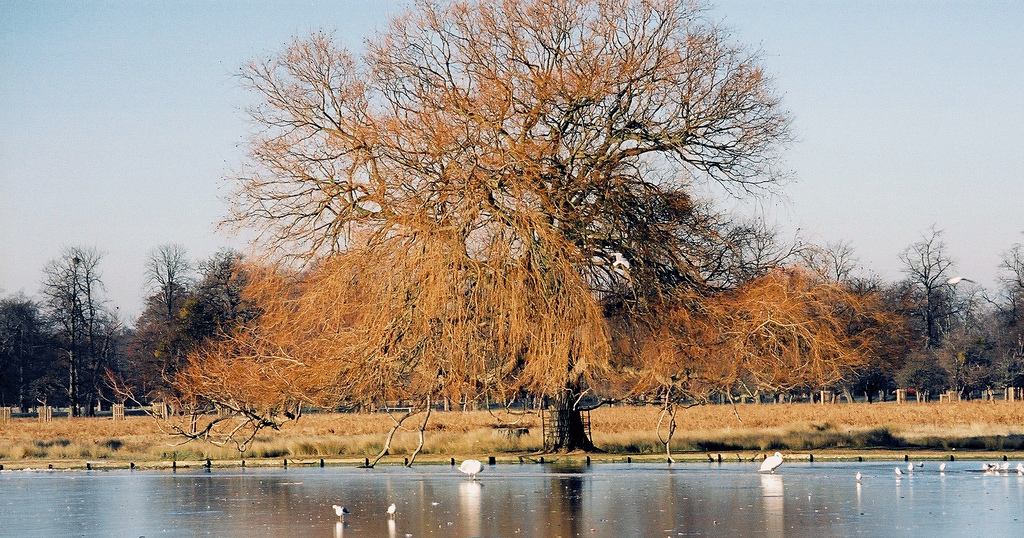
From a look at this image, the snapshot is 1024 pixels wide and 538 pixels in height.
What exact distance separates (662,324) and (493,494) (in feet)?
26.8

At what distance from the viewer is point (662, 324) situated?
25.9 metres

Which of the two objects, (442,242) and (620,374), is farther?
(620,374)

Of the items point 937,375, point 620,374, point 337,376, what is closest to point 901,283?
point 937,375

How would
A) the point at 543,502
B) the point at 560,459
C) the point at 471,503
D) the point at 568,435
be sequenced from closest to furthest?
1. the point at 543,502
2. the point at 471,503
3. the point at 560,459
4. the point at 568,435

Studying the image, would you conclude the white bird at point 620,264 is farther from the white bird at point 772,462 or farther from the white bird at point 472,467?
the white bird at point 472,467

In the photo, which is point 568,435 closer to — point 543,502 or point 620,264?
point 620,264

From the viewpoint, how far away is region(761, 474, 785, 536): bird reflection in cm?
1367

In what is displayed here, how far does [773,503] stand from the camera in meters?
16.6

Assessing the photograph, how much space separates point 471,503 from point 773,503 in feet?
15.5

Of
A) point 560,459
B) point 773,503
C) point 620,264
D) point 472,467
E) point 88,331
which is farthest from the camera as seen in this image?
point 88,331

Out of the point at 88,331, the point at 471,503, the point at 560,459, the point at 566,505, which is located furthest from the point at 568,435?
the point at 88,331

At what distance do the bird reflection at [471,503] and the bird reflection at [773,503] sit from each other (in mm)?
3713

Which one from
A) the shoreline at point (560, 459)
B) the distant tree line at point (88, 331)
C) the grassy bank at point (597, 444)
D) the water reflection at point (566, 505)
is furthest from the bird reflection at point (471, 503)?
the distant tree line at point (88, 331)

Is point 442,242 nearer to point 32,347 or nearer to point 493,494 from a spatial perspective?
point 493,494
